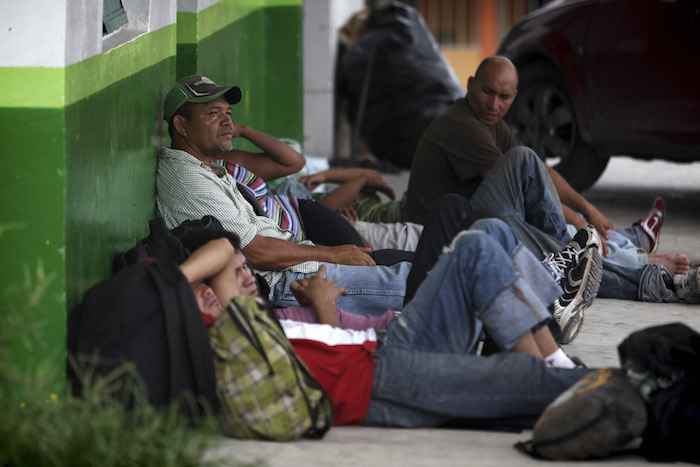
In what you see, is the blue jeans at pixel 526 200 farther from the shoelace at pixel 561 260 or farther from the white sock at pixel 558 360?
the white sock at pixel 558 360

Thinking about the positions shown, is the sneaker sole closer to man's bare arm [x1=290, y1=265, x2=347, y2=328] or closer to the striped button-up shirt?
man's bare arm [x1=290, y1=265, x2=347, y2=328]

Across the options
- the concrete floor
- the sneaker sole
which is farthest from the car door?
the sneaker sole

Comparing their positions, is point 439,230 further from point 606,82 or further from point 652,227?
point 606,82

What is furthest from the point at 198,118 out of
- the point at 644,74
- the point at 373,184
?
the point at 644,74

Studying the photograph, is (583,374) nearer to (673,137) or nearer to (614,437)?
(614,437)

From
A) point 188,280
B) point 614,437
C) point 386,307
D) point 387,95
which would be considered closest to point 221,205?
point 386,307

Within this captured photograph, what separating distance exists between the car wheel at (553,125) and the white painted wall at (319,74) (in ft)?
7.84

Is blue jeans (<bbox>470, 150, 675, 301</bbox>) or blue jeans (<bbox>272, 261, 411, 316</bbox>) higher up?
blue jeans (<bbox>470, 150, 675, 301</bbox>)

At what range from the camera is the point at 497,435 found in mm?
3283

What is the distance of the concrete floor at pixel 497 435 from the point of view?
3.00 meters

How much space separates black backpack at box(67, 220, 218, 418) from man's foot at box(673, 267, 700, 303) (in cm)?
301

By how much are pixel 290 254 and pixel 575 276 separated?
4.13 ft

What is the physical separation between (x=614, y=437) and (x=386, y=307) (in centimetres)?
154

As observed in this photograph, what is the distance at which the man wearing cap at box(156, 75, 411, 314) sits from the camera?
14.1 ft
